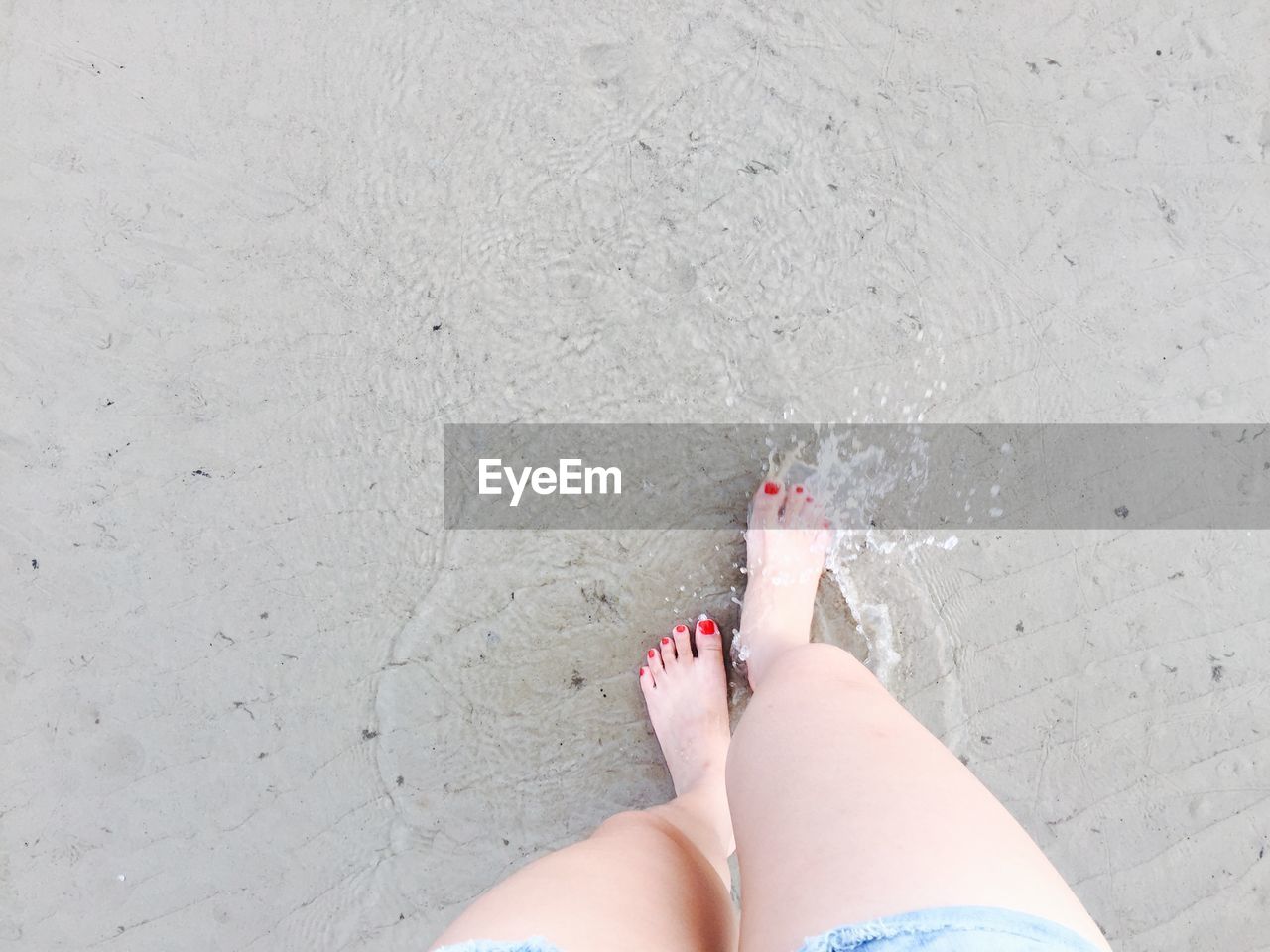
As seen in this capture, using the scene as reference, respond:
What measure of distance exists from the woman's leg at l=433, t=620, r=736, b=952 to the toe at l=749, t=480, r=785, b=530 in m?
0.20

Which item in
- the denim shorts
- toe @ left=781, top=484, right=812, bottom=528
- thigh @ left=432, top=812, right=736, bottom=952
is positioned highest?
toe @ left=781, top=484, right=812, bottom=528

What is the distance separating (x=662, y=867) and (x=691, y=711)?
360 mm

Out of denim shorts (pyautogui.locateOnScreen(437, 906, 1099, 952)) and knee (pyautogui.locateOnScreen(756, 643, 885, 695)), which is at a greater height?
knee (pyautogui.locateOnScreen(756, 643, 885, 695))

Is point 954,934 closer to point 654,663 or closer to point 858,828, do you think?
point 858,828

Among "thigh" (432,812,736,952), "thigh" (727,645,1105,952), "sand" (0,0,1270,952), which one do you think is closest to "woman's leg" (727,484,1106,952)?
"thigh" (727,645,1105,952)

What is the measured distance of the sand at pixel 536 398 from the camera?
56.1 inches

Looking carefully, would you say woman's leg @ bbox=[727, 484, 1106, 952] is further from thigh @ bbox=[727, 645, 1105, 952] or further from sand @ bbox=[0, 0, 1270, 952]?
sand @ bbox=[0, 0, 1270, 952]

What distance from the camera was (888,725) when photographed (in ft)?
3.22

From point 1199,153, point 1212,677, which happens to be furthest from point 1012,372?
point 1212,677

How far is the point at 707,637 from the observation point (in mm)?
1453

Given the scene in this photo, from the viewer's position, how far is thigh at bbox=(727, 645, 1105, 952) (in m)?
0.75

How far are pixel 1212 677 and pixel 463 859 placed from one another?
4.32ft

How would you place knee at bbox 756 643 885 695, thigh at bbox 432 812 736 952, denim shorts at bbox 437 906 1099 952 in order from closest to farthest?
denim shorts at bbox 437 906 1099 952, thigh at bbox 432 812 736 952, knee at bbox 756 643 885 695

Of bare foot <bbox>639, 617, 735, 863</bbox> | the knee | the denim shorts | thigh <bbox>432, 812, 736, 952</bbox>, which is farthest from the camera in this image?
bare foot <bbox>639, 617, 735, 863</bbox>
